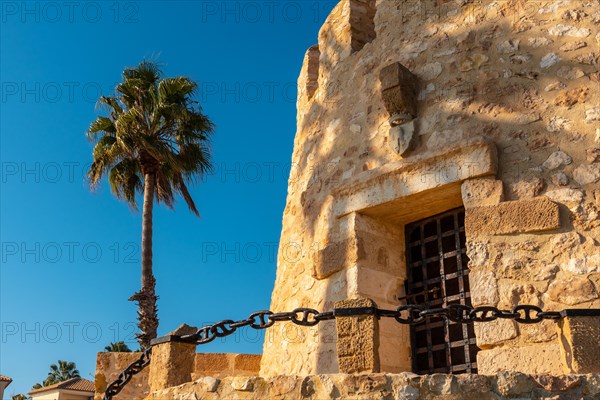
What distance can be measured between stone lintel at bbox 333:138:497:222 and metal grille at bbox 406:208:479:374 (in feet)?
0.60

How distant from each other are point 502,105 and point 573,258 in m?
1.35

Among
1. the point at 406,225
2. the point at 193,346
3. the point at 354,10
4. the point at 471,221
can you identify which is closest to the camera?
the point at 193,346

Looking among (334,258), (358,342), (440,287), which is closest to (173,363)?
(358,342)

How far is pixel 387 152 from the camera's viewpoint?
6.05m

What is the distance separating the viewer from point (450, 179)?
5.47 m

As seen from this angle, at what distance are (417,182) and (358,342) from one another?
7.69ft

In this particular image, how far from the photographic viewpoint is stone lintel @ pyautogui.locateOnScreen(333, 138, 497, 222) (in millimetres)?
5371

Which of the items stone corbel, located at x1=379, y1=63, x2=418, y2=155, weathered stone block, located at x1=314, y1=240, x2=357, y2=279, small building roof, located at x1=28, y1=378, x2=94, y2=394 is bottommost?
small building roof, located at x1=28, y1=378, x2=94, y2=394

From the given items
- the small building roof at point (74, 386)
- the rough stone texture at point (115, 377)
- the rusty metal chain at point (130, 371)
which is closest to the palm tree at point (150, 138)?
the rough stone texture at point (115, 377)

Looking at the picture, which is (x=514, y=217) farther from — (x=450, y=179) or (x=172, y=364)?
(x=172, y=364)

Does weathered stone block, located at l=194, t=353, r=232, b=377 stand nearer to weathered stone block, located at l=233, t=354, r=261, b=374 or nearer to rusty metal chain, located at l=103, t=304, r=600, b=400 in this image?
weathered stone block, located at l=233, t=354, r=261, b=374

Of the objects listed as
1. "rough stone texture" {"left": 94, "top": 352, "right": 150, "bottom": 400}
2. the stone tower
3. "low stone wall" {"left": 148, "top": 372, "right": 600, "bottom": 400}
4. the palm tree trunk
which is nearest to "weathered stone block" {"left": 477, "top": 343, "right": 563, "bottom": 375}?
the stone tower

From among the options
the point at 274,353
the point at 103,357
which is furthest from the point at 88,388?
the point at 274,353

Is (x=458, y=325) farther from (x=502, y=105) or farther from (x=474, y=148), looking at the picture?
(x=502, y=105)
